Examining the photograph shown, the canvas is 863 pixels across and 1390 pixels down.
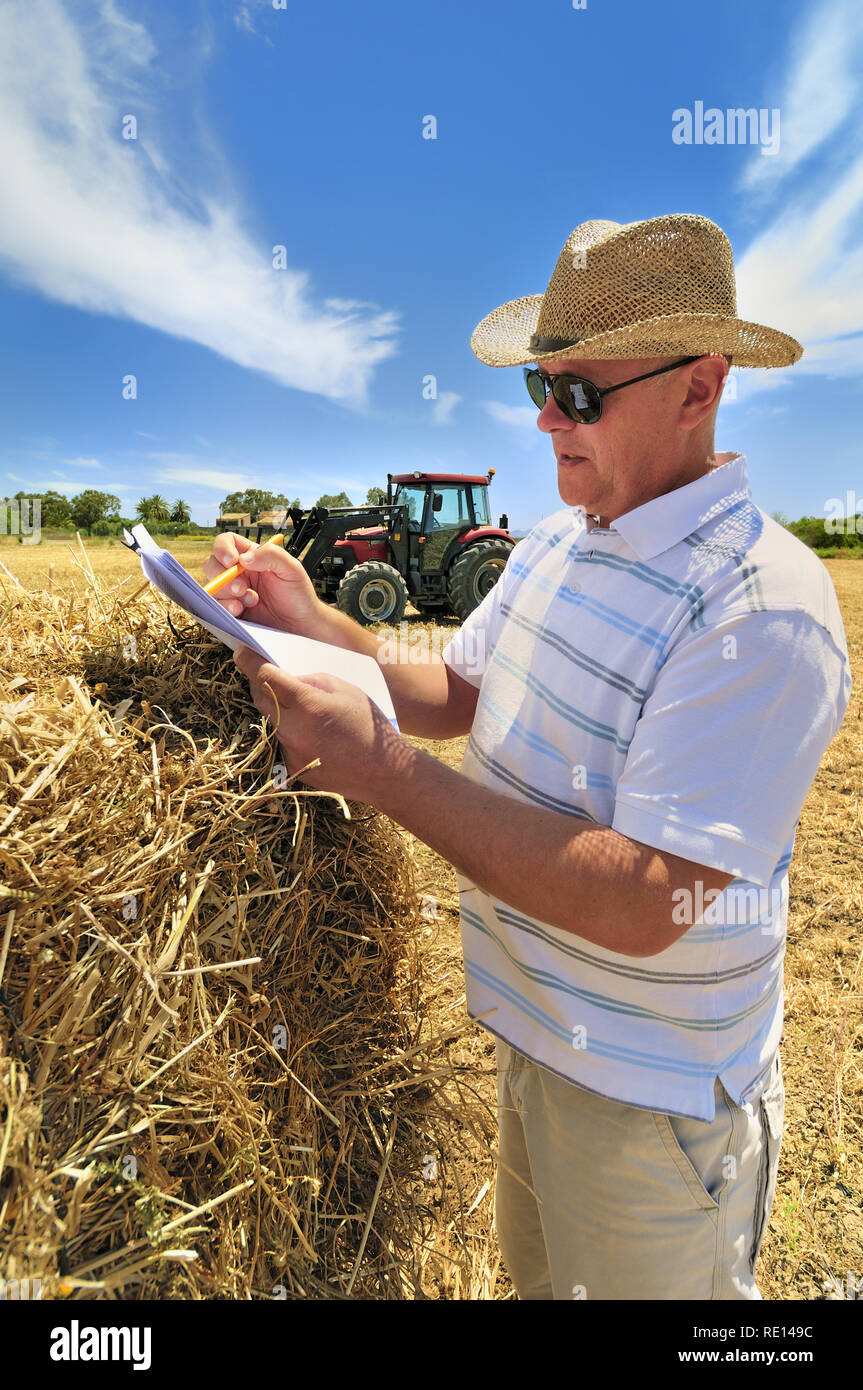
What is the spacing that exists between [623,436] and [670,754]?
2.24 feet

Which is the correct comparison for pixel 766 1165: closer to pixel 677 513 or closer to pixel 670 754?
pixel 670 754

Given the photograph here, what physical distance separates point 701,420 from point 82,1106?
1.61m

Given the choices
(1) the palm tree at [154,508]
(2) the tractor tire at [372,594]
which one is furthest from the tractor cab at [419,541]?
(1) the palm tree at [154,508]

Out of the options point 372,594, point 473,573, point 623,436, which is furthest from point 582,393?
point 473,573

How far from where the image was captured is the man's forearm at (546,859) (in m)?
1.12

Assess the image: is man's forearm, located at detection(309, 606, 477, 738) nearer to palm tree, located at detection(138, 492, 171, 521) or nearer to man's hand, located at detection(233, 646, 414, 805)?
man's hand, located at detection(233, 646, 414, 805)

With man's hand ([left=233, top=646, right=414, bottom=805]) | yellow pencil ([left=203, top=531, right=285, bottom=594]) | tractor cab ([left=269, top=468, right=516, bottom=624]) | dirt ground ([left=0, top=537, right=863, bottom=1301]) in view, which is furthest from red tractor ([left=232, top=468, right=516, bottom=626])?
man's hand ([left=233, top=646, right=414, bottom=805])

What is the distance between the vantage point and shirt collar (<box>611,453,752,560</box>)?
137cm

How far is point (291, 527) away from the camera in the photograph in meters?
12.8

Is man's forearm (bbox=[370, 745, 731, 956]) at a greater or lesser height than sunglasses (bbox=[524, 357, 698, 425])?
lesser

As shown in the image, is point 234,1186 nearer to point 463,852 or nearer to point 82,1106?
point 82,1106

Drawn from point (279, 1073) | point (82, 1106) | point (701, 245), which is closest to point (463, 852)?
point (279, 1073)

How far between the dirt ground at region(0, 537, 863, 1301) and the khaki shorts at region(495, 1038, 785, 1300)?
0.70 ft

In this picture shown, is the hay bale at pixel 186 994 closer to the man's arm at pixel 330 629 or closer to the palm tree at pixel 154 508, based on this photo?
the man's arm at pixel 330 629
